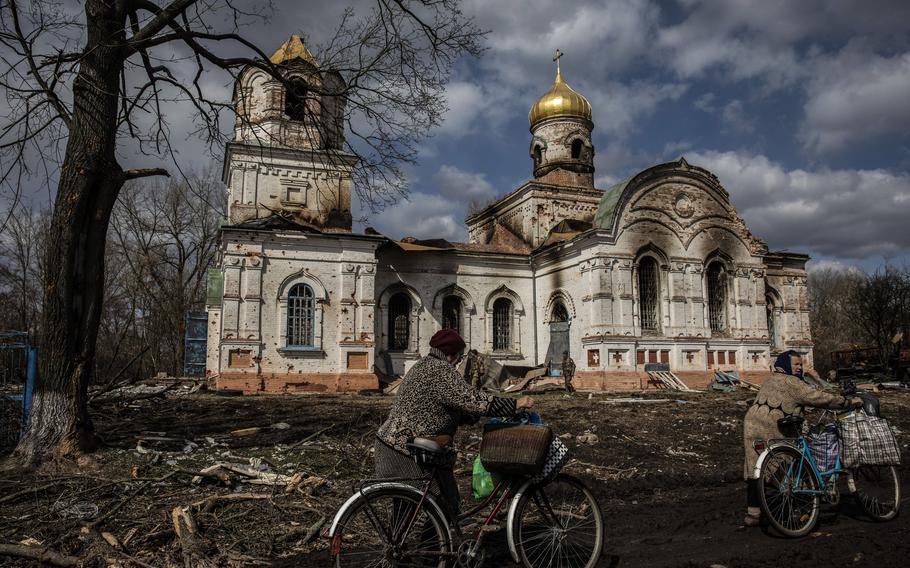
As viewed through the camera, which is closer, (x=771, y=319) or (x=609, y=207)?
(x=609, y=207)

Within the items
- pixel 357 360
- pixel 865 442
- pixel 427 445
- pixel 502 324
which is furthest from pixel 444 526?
pixel 502 324

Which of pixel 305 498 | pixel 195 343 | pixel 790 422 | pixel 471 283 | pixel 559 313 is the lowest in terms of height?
pixel 305 498

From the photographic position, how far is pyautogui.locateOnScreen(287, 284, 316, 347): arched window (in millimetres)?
20031

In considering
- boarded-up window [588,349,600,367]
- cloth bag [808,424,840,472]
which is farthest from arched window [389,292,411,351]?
cloth bag [808,424,840,472]

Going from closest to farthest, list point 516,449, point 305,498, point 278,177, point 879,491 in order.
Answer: point 516,449
point 879,491
point 305,498
point 278,177

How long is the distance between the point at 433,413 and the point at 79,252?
5662 mm

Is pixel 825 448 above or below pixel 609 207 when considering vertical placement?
below

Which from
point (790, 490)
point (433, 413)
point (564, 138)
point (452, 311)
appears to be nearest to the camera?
point (433, 413)

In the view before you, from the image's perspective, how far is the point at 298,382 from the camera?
19578 millimetres

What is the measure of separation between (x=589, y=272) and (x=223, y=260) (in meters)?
11.6

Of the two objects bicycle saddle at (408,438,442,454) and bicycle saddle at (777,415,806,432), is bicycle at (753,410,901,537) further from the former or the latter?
bicycle saddle at (408,438,442,454)

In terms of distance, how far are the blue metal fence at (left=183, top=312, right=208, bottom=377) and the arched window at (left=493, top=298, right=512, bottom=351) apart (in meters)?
10.9

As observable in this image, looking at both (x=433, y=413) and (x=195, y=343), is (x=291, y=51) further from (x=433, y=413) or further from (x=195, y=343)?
(x=433, y=413)

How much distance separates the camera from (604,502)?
689cm
